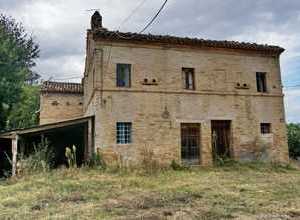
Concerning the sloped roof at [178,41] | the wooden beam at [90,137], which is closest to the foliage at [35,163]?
the wooden beam at [90,137]

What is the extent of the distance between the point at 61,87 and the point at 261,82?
14.0m

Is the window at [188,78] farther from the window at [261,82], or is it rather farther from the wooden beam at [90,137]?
the wooden beam at [90,137]

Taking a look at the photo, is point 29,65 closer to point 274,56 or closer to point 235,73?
point 235,73

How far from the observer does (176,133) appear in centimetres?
1633

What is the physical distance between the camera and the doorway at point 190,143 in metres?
16.6

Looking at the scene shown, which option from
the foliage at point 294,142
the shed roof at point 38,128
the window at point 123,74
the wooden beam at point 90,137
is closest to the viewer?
the shed roof at point 38,128

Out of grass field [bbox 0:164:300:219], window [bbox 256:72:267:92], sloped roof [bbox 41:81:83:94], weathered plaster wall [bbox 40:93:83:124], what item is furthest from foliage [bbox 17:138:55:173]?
window [bbox 256:72:267:92]

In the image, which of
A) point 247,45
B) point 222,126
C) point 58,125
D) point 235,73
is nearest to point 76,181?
point 58,125

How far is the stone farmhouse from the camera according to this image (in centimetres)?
1573

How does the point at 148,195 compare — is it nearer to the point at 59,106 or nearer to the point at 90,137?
the point at 90,137

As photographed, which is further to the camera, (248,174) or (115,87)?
(115,87)

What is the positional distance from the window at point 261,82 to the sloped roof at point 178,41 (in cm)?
139

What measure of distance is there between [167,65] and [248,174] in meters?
6.69

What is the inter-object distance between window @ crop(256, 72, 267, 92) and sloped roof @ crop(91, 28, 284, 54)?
54.9 inches
